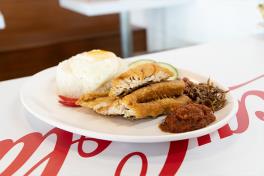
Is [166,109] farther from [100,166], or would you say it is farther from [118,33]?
[118,33]

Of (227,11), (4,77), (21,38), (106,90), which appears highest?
(106,90)

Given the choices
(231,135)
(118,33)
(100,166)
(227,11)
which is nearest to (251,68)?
(231,135)

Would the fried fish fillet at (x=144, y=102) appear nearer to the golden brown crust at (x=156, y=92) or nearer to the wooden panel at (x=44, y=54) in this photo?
the golden brown crust at (x=156, y=92)

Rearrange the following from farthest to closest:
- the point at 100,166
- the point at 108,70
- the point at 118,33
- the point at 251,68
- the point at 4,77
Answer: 1. the point at 118,33
2. the point at 4,77
3. the point at 251,68
4. the point at 108,70
5. the point at 100,166

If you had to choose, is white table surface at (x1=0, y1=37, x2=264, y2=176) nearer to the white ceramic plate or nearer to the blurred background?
the white ceramic plate

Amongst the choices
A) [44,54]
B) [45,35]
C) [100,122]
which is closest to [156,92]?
[100,122]

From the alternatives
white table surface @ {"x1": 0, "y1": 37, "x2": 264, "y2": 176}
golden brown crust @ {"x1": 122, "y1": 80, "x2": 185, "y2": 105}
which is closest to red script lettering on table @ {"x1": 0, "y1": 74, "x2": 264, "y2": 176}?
white table surface @ {"x1": 0, "y1": 37, "x2": 264, "y2": 176}
